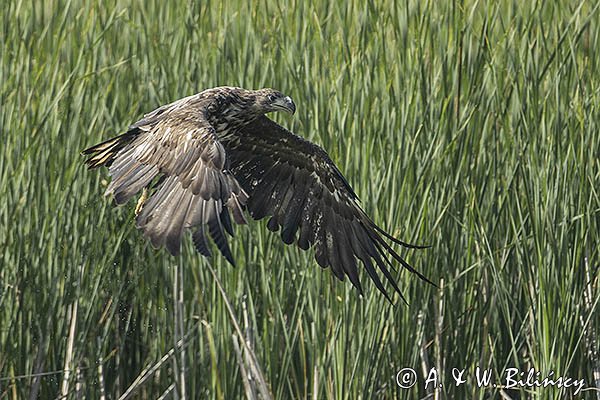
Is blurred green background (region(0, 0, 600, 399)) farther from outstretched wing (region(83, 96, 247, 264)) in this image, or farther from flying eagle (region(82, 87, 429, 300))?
outstretched wing (region(83, 96, 247, 264))

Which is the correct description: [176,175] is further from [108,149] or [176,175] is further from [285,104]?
[285,104]

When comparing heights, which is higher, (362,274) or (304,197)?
(304,197)

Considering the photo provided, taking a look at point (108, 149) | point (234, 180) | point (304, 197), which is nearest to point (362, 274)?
point (304, 197)

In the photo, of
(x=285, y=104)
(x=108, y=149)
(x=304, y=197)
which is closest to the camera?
(x=108, y=149)

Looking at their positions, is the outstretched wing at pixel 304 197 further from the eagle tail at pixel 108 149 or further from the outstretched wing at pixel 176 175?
the eagle tail at pixel 108 149

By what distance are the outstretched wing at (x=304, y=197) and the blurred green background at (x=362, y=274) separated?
0.07 metres

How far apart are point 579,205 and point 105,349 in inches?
74.1

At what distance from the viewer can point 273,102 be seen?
4.39 meters

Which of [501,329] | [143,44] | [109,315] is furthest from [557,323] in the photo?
[143,44]

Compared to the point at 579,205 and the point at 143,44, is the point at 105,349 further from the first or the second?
the point at 579,205

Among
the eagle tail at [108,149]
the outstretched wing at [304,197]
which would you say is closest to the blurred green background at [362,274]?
the outstretched wing at [304,197]

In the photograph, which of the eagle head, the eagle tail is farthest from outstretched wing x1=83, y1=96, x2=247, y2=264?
the eagle head

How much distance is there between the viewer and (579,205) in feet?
14.1

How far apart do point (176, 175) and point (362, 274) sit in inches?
37.0
